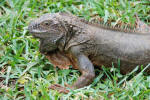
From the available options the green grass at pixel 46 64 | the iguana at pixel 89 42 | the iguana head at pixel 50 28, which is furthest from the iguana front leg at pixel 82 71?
the iguana head at pixel 50 28

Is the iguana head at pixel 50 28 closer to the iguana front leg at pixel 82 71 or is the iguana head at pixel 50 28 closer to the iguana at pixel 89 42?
the iguana at pixel 89 42

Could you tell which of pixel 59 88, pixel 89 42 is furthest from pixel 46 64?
pixel 89 42

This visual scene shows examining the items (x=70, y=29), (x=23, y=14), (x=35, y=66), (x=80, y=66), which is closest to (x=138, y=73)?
(x=80, y=66)

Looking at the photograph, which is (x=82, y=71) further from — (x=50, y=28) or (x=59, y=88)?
(x=50, y=28)

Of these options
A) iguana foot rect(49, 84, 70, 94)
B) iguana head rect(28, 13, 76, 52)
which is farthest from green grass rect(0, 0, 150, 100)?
iguana head rect(28, 13, 76, 52)

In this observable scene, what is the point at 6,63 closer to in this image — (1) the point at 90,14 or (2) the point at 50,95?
(2) the point at 50,95

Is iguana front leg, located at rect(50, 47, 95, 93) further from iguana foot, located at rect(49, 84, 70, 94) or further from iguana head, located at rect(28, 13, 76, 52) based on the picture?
iguana head, located at rect(28, 13, 76, 52)

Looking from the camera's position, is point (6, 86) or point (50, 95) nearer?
point (50, 95)
